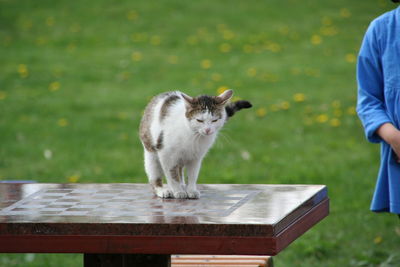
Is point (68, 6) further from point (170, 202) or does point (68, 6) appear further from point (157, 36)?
point (170, 202)

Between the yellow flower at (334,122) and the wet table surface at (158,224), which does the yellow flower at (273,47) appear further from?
the wet table surface at (158,224)

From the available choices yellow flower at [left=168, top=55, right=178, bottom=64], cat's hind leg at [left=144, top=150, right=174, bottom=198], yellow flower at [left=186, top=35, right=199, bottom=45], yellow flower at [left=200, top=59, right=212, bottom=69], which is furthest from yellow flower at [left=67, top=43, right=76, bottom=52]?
cat's hind leg at [left=144, top=150, right=174, bottom=198]

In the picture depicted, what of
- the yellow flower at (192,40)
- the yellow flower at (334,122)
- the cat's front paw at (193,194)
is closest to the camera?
the cat's front paw at (193,194)

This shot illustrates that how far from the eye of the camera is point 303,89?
889cm

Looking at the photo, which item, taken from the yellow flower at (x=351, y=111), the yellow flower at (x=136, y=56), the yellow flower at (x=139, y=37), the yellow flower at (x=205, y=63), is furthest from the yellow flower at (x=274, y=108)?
the yellow flower at (x=139, y=37)

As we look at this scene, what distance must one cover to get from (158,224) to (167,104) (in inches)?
33.1

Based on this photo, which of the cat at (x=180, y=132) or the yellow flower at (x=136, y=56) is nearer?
the cat at (x=180, y=132)

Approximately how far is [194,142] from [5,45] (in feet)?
27.8

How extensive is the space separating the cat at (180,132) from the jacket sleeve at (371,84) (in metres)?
0.59

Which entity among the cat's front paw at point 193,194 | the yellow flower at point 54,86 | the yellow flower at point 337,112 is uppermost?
the yellow flower at point 54,86

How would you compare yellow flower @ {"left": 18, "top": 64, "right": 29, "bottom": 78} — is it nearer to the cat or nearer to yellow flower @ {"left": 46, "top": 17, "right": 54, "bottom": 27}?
yellow flower @ {"left": 46, "top": 17, "right": 54, "bottom": 27}

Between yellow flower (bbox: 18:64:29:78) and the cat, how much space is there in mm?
6659

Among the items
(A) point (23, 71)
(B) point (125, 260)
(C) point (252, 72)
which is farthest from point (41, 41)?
(B) point (125, 260)

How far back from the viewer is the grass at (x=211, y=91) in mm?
6156
